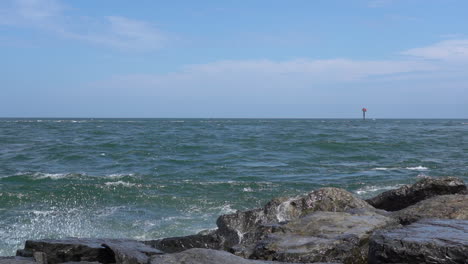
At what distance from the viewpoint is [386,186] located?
1541cm

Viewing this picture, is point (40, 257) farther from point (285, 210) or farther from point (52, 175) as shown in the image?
point (52, 175)

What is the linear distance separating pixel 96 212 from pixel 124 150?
48.0 ft

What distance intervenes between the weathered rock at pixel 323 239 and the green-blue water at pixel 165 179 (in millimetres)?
3955

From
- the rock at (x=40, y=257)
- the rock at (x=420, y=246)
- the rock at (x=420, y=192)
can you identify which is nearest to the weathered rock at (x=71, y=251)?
the rock at (x=40, y=257)

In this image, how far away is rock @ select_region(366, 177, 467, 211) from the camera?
959cm

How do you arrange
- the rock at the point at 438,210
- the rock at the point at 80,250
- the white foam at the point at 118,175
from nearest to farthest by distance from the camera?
the rock at the point at 80,250 → the rock at the point at 438,210 → the white foam at the point at 118,175

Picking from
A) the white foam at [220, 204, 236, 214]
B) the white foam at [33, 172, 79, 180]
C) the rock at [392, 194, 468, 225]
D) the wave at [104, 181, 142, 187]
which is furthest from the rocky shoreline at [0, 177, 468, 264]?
the white foam at [33, 172, 79, 180]

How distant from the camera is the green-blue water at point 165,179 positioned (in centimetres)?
1148

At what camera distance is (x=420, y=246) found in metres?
5.24

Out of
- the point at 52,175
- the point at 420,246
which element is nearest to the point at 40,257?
the point at 420,246

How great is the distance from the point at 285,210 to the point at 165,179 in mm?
8969

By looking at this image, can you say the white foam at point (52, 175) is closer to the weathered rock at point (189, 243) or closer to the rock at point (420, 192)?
the weathered rock at point (189, 243)

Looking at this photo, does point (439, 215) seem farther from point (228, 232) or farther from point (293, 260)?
point (228, 232)

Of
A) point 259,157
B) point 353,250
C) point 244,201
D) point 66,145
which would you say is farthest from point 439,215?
point 66,145
